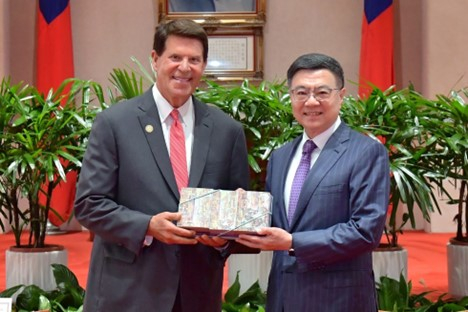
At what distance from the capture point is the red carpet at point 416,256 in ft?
16.9

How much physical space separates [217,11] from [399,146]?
13.2 ft

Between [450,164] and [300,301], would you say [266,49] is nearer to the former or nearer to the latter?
[450,164]

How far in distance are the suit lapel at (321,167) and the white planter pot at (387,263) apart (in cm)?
207

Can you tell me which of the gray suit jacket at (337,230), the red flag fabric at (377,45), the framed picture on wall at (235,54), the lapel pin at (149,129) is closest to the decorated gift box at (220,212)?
the gray suit jacket at (337,230)

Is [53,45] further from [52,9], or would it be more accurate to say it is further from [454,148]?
[454,148]

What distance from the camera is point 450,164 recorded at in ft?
14.0

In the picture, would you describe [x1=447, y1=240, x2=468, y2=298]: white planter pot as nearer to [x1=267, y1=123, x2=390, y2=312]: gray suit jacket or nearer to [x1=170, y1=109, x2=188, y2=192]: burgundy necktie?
[x1=267, y1=123, x2=390, y2=312]: gray suit jacket

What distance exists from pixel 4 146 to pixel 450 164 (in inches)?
98.9

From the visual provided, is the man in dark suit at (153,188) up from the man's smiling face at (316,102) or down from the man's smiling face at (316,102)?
down

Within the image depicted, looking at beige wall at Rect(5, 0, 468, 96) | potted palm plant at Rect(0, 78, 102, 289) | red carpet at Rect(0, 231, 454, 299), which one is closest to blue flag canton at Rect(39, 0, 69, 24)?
beige wall at Rect(5, 0, 468, 96)

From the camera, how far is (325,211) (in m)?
2.31

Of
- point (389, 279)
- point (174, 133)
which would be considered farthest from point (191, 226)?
point (389, 279)

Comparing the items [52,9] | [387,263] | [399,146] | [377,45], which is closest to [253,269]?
[387,263]

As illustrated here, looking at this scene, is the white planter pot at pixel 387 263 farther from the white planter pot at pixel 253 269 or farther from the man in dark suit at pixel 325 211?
the man in dark suit at pixel 325 211
